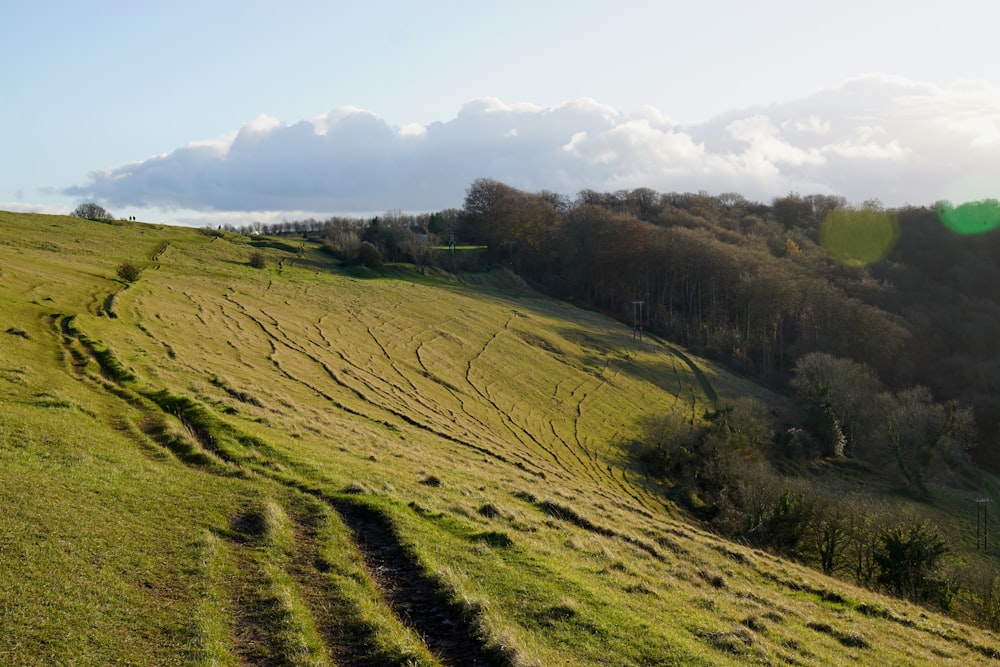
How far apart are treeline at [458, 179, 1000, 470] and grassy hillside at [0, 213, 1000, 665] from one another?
204ft

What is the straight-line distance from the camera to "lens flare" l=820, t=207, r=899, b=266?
446 ft

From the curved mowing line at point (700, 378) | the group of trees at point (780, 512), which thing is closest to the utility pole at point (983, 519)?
the group of trees at point (780, 512)

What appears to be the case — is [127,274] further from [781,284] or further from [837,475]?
[781,284]

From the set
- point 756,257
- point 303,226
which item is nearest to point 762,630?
point 756,257

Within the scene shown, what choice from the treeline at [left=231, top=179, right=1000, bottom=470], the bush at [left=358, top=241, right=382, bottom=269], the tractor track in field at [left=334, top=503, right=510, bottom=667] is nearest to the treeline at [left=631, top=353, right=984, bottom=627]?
the treeline at [left=231, top=179, right=1000, bottom=470]

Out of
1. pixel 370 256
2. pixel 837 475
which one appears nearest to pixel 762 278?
pixel 837 475

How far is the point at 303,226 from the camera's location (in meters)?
167

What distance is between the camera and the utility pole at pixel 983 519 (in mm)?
53156

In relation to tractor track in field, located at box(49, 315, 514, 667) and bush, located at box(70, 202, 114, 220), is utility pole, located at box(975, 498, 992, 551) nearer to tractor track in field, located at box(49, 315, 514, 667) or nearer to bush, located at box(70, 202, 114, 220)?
tractor track in field, located at box(49, 315, 514, 667)

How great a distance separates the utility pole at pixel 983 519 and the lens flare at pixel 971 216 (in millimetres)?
99209

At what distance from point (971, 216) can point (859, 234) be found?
2834cm

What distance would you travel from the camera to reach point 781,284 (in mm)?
94938

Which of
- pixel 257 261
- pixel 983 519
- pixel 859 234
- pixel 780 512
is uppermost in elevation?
pixel 859 234

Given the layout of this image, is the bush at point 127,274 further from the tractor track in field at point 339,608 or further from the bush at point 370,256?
the tractor track in field at point 339,608
